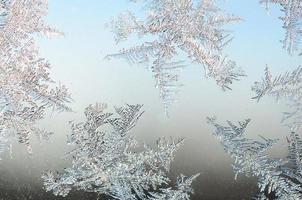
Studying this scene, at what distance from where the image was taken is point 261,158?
6535 millimetres

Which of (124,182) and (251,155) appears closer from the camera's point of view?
(251,155)

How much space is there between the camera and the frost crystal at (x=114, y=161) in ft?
23.0

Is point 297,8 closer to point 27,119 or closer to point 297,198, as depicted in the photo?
point 297,198

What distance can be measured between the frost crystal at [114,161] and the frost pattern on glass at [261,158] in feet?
2.74

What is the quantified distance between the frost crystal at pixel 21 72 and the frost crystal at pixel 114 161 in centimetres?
102

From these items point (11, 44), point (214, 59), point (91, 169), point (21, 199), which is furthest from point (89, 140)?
point (21, 199)

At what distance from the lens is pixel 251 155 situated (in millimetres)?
6453

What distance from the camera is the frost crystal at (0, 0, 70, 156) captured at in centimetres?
574

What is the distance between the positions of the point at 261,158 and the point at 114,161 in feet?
7.52

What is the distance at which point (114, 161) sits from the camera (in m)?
7.10

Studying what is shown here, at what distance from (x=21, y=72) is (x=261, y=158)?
11.9 feet

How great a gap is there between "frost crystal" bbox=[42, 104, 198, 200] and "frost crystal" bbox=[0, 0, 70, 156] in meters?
1.02

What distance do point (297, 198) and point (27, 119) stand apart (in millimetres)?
4028

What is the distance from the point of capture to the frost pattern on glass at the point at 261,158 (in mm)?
6348
